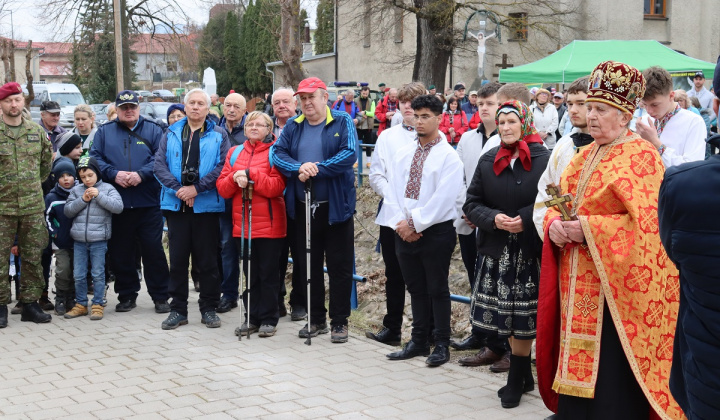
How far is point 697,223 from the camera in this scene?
261 cm

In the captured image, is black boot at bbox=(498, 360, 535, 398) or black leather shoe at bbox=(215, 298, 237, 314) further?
black leather shoe at bbox=(215, 298, 237, 314)

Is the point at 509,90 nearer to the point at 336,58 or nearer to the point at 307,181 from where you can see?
the point at 307,181

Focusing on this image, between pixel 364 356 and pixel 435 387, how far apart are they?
1.01 m

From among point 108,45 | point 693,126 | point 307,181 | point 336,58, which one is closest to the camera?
point 693,126

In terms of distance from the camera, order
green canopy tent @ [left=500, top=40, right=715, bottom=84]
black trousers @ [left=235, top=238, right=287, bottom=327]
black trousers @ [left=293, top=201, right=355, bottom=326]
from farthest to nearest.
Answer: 1. green canopy tent @ [left=500, top=40, right=715, bottom=84]
2. black trousers @ [left=235, top=238, right=287, bottom=327]
3. black trousers @ [left=293, top=201, right=355, bottom=326]

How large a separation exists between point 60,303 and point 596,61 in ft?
42.8

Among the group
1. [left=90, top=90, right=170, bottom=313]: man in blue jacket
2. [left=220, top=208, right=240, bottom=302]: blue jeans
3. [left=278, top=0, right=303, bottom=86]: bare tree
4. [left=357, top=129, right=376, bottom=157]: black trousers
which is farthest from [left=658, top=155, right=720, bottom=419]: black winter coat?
[left=278, top=0, right=303, bottom=86]: bare tree

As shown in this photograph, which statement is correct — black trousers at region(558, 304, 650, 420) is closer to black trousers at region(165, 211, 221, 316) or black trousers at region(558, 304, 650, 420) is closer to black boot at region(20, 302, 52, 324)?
black trousers at region(165, 211, 221, 316)

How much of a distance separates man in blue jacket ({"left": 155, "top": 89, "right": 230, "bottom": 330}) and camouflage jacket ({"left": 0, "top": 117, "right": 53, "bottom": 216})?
1192 mm

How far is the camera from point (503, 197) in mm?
5680

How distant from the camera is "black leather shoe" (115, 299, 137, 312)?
8.77 metres

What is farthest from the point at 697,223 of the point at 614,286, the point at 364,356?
the point at 364,356

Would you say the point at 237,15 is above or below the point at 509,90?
above

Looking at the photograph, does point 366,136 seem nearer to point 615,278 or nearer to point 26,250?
point 26,250
